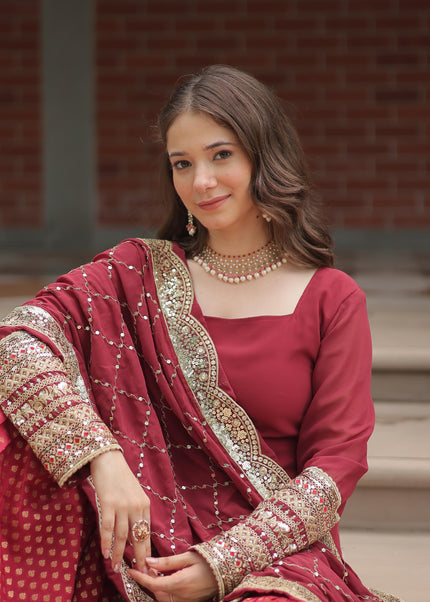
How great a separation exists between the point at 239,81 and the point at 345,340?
23.4 inches

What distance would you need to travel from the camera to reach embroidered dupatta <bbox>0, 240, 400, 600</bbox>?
5.57 feet

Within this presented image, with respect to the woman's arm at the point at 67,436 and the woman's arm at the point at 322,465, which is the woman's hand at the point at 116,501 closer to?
the woman's arm at the point at 67,436

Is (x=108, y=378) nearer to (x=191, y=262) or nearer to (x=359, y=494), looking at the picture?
(x=191, y=262)

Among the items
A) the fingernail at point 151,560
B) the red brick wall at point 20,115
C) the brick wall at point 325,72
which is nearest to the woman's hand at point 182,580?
the fingernail at point 151,560

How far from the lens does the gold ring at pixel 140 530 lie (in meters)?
1.57

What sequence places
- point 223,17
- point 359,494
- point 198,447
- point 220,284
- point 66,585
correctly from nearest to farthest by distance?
1. point 66,585
2. point 198,447
3. point 220,284
4. point 359,494
5. point 223,17

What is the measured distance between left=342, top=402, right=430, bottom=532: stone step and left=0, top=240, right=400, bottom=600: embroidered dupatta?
2.18 ft

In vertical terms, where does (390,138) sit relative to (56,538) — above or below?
above

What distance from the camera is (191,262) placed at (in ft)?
6.47

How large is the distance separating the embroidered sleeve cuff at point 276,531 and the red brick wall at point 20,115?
4.43m

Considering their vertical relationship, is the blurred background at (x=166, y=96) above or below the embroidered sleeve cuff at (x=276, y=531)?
above

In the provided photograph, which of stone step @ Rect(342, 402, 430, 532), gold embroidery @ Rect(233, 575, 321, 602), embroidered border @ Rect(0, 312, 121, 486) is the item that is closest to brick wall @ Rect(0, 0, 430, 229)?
stone step @ Rect(342, 402, 430, 532)

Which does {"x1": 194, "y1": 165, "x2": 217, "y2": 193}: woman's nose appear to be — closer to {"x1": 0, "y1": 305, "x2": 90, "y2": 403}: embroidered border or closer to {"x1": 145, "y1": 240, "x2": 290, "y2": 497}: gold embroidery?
{"x1": 145, "y1": 240, "x2": 290, "y2": 497}: gold embroidery

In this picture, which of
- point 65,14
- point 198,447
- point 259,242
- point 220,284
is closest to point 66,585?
point 198,447
